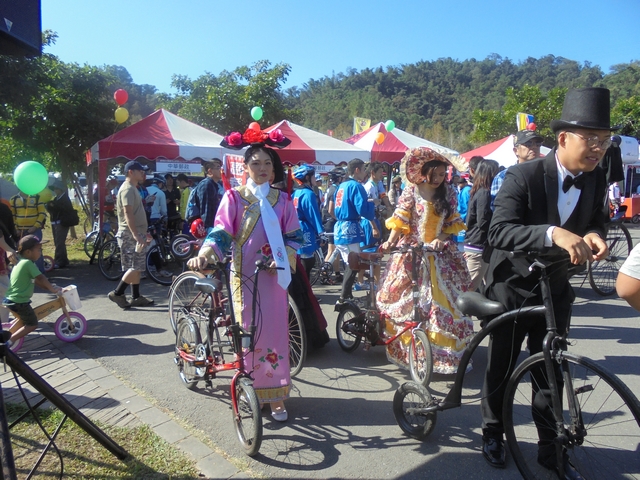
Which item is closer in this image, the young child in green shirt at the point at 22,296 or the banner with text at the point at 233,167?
the young child in green shirt at the point at 22,296

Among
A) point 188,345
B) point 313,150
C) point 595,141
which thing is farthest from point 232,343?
point 313,150

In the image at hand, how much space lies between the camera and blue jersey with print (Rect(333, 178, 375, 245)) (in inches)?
266

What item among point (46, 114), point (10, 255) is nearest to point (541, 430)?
point (10, 255)

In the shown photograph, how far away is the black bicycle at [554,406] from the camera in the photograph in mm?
2369

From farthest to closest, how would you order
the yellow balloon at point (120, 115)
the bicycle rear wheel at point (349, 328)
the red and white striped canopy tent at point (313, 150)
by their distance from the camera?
the red and white striped canopy tent at point (313, 150) < the yellow balloon at point (120, 115) < the bicycle rear wheel at point (349, 328)

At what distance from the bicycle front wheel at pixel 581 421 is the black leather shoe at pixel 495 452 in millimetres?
122

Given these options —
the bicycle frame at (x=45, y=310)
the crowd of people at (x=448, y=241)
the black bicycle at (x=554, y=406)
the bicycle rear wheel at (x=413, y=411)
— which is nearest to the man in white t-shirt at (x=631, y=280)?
the crowd of people at (x=448, y=241)

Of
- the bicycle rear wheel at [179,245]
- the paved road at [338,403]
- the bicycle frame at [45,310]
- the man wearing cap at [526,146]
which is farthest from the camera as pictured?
the bicycle rear wheel at [179,245]

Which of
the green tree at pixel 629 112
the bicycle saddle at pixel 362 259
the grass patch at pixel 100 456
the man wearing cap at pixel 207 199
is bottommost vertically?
the grass patch at pixel 100 456

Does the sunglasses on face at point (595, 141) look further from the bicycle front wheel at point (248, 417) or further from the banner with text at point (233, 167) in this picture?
the banner with text at point (233, 167)

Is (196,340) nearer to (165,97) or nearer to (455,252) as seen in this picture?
(455,252)

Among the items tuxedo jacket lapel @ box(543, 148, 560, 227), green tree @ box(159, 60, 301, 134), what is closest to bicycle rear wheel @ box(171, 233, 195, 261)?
tuxedo jacket lapel @ box(543, 148, 560, 227)

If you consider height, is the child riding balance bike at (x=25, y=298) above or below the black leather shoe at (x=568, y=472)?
above

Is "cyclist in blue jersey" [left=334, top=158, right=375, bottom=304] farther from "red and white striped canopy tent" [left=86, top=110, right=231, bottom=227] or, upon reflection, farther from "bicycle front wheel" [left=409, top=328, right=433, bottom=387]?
"red and white striped canopy tent" [left=86, top=110, right=231, bottom=227]
